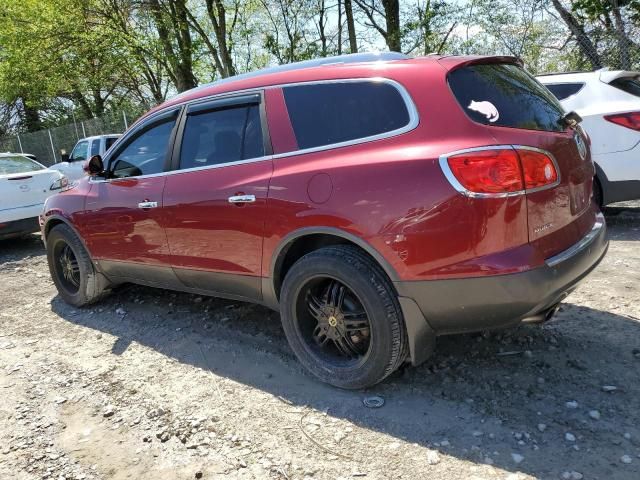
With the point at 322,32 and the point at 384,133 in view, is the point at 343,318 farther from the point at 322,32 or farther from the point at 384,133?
the point at 322,32

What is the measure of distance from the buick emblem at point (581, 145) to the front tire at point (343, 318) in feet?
4.50

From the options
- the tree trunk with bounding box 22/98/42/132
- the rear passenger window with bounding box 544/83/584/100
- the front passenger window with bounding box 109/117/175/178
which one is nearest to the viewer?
the front passenger window with bounding box 109/117/175/178

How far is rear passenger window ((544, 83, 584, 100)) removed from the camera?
6.11 meters

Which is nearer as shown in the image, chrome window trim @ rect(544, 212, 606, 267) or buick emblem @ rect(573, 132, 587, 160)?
chrome window trim @ rect(544, 212, 606, 267)

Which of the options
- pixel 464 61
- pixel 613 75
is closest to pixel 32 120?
pixel 613 75

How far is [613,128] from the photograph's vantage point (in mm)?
5656

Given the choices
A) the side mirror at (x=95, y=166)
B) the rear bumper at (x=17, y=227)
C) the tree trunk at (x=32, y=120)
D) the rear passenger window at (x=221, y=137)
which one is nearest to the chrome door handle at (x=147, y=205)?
the rear passenger window at (x=221, y=137)

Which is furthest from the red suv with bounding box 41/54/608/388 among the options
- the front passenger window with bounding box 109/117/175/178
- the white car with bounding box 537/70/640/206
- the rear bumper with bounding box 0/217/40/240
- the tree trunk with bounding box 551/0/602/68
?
the tree trunk with bounding box 551/0/602/68

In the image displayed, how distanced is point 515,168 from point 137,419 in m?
2.49

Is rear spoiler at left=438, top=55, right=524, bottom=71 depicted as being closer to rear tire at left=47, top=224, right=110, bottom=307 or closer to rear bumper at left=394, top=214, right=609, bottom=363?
rear bumper at left=394, top=214, right=609, bottom=363

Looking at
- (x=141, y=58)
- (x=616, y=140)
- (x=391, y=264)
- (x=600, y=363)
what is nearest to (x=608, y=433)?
(x=600, y=363)

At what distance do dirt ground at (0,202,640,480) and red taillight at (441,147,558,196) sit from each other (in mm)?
1182

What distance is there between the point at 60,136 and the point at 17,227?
18720mm

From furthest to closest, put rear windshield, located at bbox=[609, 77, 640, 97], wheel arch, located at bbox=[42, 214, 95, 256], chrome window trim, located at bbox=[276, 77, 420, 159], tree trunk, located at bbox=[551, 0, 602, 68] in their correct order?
tree trunk, located at bbox=[551, 0, 602, 68]
rear windshield, located at bbox=[609, 77, 640, 97]
wheel arch, located at bbox=[42, 214, 95, 256]
chrome window trim, located at bbox=[276, 77, 420, 159]
